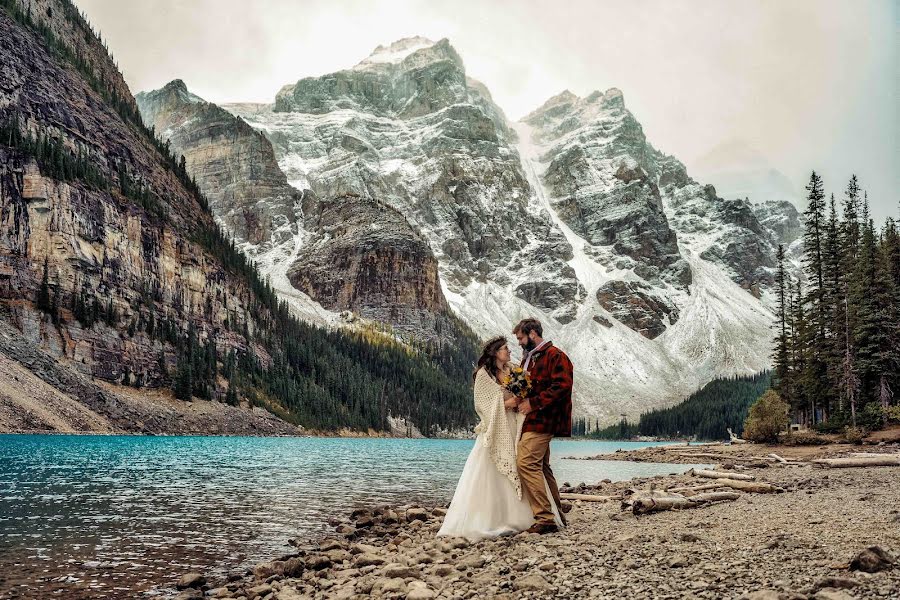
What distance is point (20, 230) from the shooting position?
91.4 m

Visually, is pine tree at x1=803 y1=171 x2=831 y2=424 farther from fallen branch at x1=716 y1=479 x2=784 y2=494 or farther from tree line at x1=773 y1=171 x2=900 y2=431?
fallen branch at x1=716 y1=479 x2=784 y2=494

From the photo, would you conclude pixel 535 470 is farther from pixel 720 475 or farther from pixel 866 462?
pixel 866 462

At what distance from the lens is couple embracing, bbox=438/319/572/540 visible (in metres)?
11.5

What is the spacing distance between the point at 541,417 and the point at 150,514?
47.2 feet

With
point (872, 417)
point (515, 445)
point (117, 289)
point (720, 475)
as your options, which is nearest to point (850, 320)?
point (872, 417)

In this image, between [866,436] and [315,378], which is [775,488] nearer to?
[866,436]

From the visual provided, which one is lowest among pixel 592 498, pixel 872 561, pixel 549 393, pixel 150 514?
pixel 150 514

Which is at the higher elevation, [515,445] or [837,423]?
[515,445]

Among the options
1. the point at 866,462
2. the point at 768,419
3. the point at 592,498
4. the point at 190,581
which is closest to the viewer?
the point at 190,581

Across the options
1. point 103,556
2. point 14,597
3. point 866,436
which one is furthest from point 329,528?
point 866,436

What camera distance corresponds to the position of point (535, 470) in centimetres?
1147

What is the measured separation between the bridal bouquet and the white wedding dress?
0.45 meters

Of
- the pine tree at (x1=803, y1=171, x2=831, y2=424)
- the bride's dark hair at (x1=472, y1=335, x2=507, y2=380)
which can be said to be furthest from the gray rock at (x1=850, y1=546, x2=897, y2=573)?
the pine tree at (x1=803, y1=171, x2=831, y2=424)

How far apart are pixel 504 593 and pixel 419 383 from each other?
179564 mm
